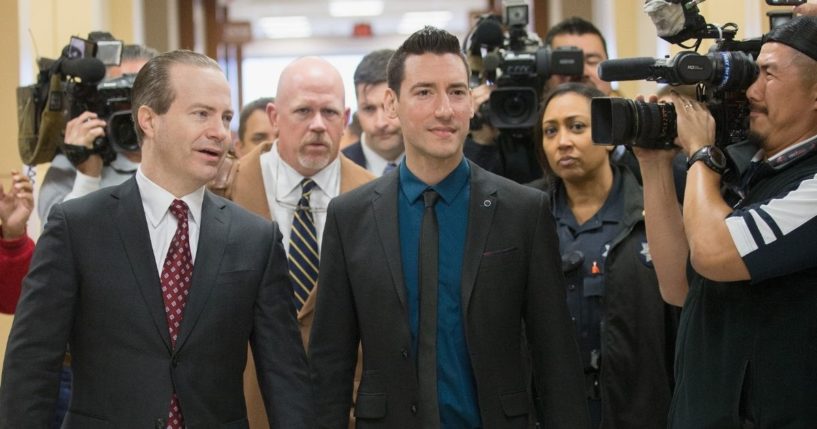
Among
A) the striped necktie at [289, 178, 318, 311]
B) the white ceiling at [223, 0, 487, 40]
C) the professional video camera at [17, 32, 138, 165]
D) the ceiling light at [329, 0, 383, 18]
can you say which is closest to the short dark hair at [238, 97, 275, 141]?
the professional video camera at [17, 32, 138, 165]

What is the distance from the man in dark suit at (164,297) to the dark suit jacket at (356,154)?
5.99 ft

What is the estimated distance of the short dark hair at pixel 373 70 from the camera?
4590 millimetres

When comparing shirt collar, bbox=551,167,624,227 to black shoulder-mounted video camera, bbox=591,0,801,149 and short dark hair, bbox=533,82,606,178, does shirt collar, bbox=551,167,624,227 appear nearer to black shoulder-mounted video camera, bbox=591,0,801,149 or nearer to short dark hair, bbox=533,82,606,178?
short dark hair, bbox=533,82,606,178

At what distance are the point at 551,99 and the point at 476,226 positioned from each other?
1211 millimetres

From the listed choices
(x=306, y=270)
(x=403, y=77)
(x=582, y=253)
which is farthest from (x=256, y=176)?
(x=582, y=253)

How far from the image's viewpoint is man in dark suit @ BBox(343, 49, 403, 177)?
15.0 feet

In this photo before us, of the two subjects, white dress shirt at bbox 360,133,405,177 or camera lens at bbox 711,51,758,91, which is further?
white dress shirt at bbox 360,133,405,177

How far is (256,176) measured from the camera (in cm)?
368

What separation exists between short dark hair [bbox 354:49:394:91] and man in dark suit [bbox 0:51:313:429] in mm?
1755

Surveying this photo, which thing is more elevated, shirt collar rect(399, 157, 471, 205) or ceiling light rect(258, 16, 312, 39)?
ceiling light rect(258, 16, 312, 39)

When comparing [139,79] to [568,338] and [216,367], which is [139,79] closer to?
[216,367]

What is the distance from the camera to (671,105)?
2.89 m

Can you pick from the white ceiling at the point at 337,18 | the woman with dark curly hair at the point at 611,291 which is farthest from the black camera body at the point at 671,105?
the white ceiling at the point at 337,18

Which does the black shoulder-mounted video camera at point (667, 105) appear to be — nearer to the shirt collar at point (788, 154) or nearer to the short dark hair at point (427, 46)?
the shirt collar at point (788, 154)
